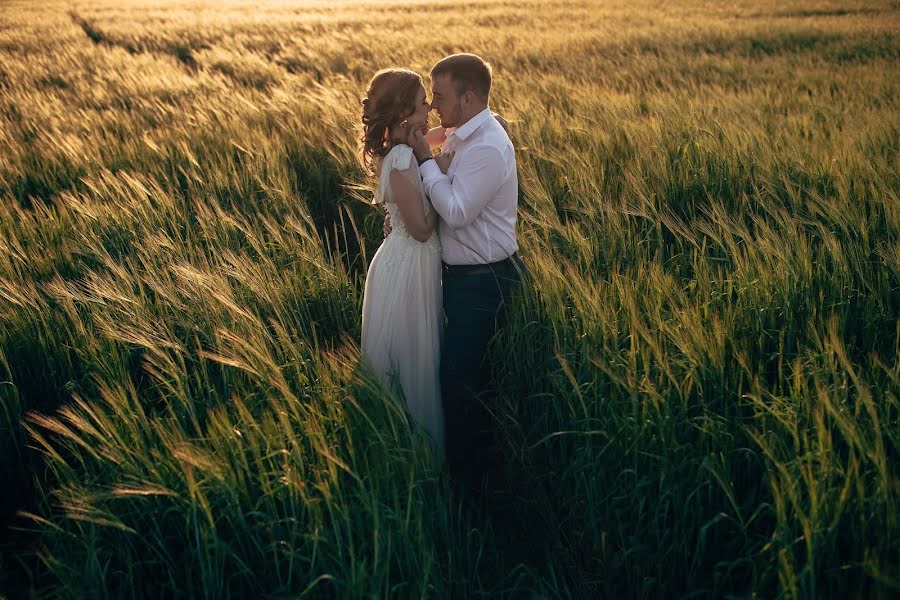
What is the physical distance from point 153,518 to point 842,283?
7.39ft

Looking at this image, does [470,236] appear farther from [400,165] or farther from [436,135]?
[436,135]

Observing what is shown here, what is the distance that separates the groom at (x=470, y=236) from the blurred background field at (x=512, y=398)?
0.12 metres

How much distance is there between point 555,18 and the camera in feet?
64.3

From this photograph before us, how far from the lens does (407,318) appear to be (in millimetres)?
2441

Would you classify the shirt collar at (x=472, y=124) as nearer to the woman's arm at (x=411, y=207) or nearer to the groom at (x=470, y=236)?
the groom at (x=470, y=236)

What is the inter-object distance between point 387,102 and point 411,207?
369 mm

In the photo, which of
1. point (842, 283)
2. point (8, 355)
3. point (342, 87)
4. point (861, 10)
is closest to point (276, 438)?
point (8, 355)

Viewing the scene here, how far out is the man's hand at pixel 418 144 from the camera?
229cm

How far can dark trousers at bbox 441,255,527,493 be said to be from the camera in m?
2.47

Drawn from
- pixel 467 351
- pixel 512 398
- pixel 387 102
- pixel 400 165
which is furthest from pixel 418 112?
pixel 512 398

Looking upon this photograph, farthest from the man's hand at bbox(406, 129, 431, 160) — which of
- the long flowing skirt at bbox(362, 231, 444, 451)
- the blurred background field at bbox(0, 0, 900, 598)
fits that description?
the blurred background field at bbox(0, 0, 900, 598)

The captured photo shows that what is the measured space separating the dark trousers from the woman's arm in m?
0.26

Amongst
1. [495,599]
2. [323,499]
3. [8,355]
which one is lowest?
[495,599]

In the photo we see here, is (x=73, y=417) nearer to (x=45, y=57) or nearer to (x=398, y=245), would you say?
(x=398, y=245)
